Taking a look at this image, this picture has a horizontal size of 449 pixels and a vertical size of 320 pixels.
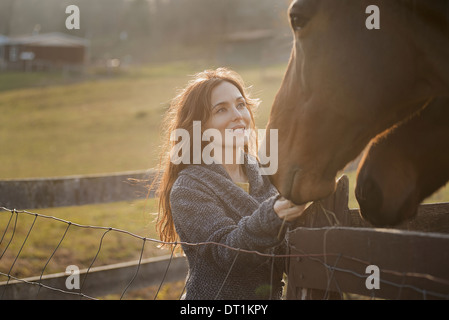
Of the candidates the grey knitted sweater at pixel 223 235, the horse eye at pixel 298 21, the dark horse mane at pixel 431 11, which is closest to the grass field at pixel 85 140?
the grey knitted sweater at pixel 223 235

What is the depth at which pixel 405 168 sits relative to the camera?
7.30 feet

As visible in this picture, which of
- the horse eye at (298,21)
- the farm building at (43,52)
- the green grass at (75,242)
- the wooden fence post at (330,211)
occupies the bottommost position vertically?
the green grass at (75,242)

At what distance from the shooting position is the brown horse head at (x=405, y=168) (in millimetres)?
2141

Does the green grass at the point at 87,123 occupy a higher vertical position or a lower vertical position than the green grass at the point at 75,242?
higher

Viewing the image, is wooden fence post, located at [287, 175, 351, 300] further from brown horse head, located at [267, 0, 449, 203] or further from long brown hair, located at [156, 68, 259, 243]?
long brown hair, located at [156, 68, 259, 243]

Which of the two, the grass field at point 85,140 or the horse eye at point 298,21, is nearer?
the horse eye at point 298,21

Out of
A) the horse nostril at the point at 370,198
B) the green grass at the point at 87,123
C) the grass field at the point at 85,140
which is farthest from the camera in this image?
the green grass at the point at 87,123

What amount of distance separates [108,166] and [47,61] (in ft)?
117

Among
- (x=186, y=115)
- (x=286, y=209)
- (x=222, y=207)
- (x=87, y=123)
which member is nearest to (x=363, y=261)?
(x=286, y=209)

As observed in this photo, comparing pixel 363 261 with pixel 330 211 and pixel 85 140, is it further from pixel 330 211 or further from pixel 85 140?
pixel 85 140

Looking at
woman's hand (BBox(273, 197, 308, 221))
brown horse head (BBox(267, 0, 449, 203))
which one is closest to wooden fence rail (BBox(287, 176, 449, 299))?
woman's hand (BBox(273, 197, 308, 221))

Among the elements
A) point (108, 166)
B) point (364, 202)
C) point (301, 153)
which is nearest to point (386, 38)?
point (301, 153)

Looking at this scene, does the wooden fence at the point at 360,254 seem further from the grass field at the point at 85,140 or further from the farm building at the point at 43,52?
the farm building at the point at 43,52

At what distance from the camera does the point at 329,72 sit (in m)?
1.92
